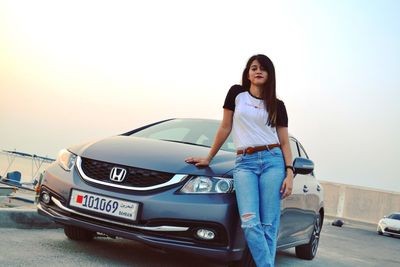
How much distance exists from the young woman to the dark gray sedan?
0.17m

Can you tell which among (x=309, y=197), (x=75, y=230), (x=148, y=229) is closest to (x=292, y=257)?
(x=309, y=197)

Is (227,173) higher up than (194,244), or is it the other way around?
(227,173)

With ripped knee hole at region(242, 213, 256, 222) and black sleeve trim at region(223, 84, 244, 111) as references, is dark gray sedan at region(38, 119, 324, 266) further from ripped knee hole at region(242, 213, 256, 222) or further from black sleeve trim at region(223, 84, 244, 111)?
black sleeve trim at region(223, 84, 244, 111)

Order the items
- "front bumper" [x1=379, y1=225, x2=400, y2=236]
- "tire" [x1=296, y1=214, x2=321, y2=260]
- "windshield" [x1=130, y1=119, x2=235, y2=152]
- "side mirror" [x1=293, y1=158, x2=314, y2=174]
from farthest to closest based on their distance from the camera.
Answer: "front bumper" [x1=379, y1=225, x2=400, y2=236] → "tire" [x1=296, y1=214, x2=321, y2=260] → "windshield" [x1=130, y1=119, x2=235, y2=152] → "side mirror" [x1=293, y1=158, x2=314, y2=174]

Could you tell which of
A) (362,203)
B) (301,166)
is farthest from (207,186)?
(362,203)

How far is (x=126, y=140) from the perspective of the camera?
4.92 meters

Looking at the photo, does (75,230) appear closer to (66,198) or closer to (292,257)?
(66,198)

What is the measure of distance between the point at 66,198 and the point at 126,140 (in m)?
0.78

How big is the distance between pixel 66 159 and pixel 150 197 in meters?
0.97

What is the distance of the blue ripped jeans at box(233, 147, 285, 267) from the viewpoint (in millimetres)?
3867

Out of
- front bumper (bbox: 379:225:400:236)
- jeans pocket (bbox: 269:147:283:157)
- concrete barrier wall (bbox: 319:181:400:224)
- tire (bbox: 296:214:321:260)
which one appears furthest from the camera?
concrete barrier wall (bbox: 319:181:400:224)

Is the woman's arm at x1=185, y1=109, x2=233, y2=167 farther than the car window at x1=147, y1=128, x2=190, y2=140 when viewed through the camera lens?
No

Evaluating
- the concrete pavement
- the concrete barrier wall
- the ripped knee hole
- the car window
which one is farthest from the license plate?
the concrete barrier wall

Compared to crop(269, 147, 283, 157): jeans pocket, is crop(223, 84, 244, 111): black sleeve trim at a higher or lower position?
higher
